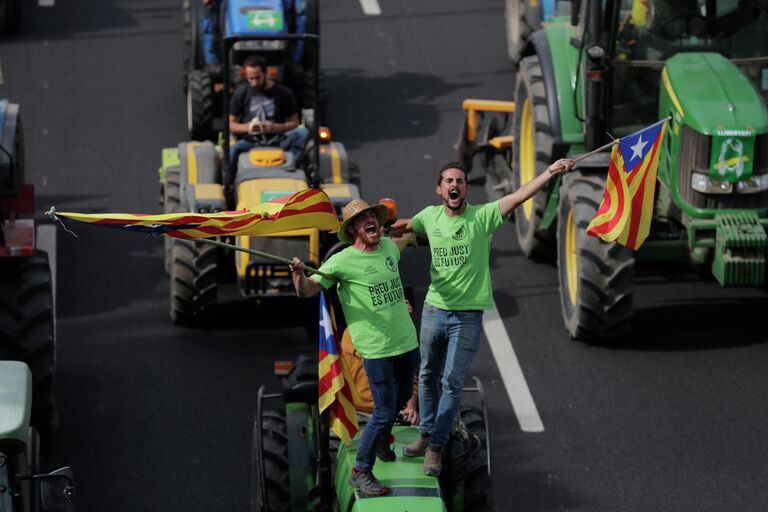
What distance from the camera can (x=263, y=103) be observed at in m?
15.5

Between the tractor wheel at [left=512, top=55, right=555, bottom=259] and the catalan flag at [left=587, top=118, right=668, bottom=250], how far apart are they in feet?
→ 13.1

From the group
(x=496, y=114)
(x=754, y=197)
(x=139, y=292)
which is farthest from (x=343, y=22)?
(x=754, y=197)

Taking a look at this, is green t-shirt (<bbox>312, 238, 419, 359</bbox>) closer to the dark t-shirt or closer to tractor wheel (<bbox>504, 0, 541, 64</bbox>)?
the dark t-shirt

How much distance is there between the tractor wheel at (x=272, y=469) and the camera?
9930 millimetres

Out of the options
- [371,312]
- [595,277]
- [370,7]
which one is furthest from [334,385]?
[370,7]

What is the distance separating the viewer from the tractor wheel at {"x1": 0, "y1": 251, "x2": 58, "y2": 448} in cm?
1195

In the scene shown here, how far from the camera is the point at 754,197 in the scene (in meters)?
13.5

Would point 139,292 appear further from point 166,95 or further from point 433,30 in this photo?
point 433,30

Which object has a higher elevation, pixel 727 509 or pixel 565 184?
pixel 565 184

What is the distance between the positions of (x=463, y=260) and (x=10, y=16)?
13243mm

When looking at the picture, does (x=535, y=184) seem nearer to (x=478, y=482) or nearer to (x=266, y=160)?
(x=478, y=482)

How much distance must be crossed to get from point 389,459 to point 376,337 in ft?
2.41

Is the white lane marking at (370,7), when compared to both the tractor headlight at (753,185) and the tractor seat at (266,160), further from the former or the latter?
the tractor headlight at (753,185)

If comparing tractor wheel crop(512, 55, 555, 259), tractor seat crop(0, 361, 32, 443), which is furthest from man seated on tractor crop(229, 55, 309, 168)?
tractor seat crop(0, 361, 32, 443)
